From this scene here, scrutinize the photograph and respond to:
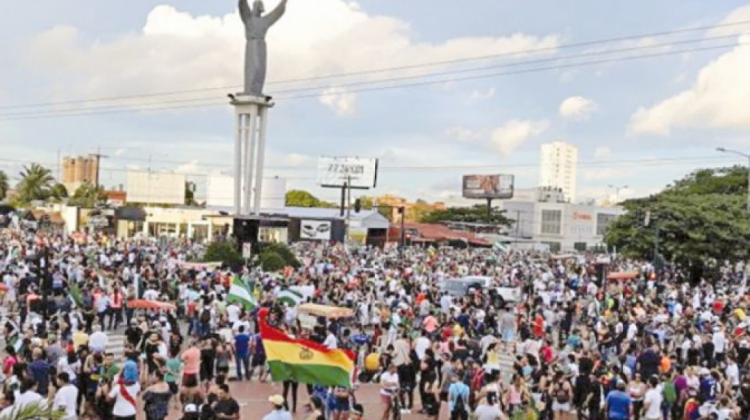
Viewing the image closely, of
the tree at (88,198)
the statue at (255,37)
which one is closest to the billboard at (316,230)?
the tree at (88,198)

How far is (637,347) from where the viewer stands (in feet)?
64.6

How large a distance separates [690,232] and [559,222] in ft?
290

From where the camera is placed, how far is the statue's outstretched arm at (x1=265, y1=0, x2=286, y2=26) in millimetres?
48844

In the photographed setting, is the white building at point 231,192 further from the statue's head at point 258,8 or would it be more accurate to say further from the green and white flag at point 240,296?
the green and white flag at point 240,296

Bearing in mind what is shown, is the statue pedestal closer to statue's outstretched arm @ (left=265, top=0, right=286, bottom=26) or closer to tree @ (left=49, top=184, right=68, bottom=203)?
statue's outstretched arm @ (left=265, top=0, right=286, bottom=26)

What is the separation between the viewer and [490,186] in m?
117

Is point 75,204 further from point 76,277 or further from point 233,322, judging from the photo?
point 233,322

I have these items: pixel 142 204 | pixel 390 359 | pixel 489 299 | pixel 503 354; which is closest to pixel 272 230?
pixel 142 204

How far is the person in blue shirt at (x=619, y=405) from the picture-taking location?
1355 centimetres

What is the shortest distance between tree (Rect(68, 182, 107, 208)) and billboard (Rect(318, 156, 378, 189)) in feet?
87.3

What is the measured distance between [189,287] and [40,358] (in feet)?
39.6

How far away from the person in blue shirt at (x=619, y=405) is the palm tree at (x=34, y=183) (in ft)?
316

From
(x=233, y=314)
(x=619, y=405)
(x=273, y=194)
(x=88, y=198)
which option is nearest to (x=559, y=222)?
(x=273, y=194)

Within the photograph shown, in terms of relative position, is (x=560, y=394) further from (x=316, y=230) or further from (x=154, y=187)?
(x=154, y=187)
